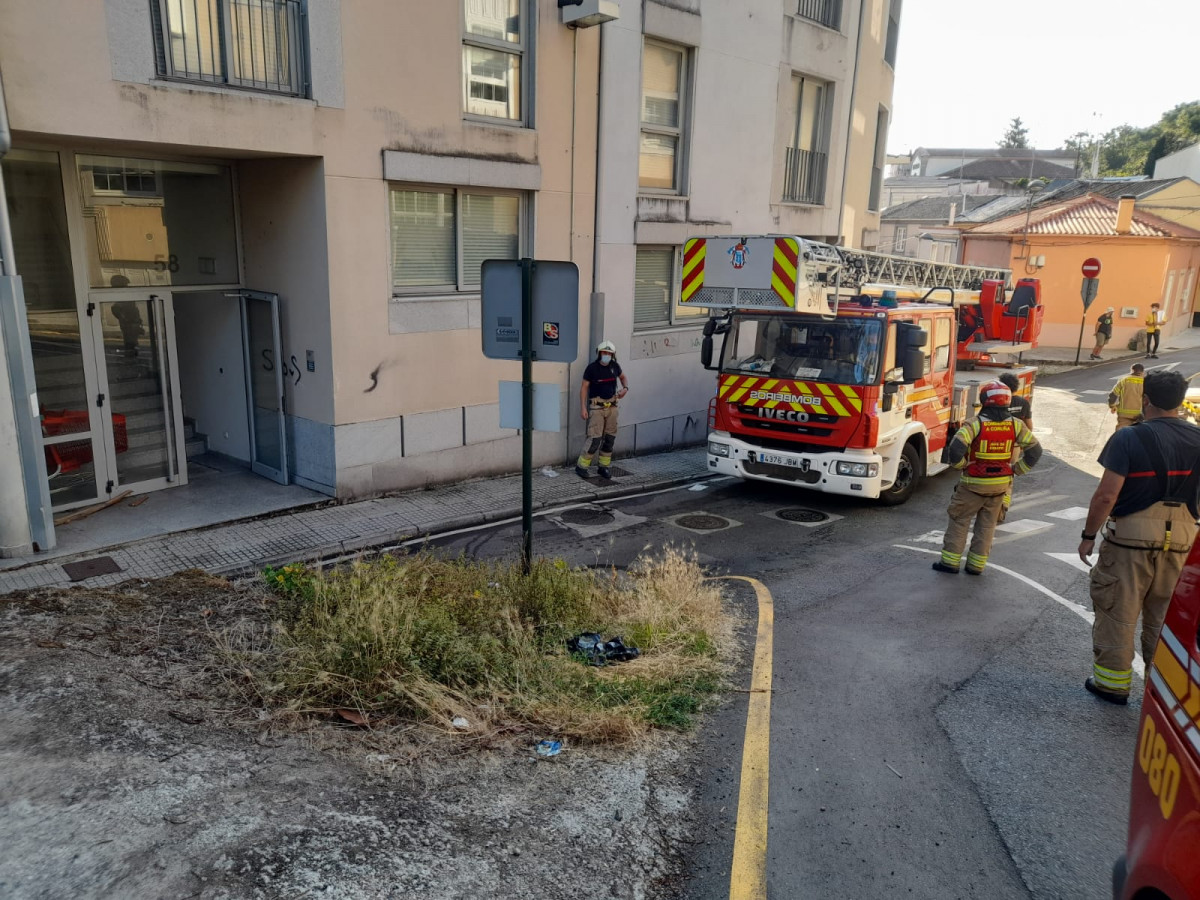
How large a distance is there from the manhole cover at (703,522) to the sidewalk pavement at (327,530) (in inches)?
53.2

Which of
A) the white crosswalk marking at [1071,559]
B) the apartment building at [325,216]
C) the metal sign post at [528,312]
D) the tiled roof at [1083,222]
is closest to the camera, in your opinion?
the metal sign post at [528,312]

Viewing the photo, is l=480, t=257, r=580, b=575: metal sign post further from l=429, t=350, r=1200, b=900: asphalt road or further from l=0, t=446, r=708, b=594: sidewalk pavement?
l=0, t=446, r=708, b=594: sidewalk pavement

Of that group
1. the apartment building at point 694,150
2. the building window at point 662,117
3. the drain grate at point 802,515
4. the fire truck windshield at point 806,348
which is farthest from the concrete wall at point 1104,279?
the drain grate at point 802,515

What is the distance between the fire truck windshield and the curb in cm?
219

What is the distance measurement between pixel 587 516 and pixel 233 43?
20.1ft

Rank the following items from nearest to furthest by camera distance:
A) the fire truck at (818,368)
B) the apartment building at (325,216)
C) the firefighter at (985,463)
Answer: the firefighter at (985,463) < the apartment building at (325,216) < the fire truck at (818,368)

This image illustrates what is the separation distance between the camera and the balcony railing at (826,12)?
15.6 metres

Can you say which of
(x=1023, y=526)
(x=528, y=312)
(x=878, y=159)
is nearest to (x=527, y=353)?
(x=528, y=312)

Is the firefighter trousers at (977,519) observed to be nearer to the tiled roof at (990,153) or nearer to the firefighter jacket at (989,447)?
the firefighter jacket at (989,447)

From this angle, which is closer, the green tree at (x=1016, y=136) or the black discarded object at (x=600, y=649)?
the black discarded object at (x=600, y=649)

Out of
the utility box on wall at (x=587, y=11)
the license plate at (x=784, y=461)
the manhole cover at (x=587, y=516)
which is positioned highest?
the utility box on wall at (x=587, y=11)

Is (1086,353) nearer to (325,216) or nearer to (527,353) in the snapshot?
(325,216)

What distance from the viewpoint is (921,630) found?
6727mm

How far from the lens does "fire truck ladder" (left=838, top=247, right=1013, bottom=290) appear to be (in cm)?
1080
